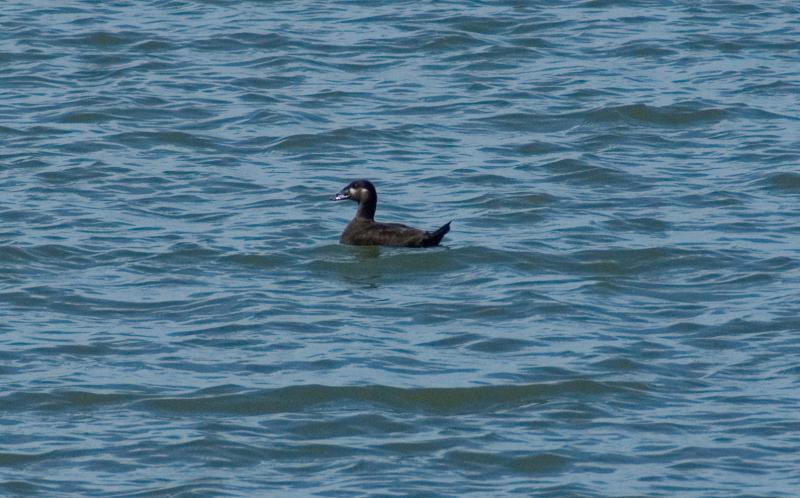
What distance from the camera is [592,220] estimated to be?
1541 centimetres

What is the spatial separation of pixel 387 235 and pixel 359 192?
2.47ft

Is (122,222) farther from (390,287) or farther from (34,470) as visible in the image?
(34,470)

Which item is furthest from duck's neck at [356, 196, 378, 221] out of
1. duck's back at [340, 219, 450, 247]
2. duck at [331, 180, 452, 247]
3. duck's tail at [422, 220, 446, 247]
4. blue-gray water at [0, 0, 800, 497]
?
duck's tail at [422, 220, 446, 247]

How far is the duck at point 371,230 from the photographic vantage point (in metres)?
14.4

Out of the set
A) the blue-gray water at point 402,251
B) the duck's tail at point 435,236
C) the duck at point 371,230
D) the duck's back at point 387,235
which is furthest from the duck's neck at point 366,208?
the duck's tail at point 435,236

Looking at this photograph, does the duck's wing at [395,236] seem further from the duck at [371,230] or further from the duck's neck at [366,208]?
the duck's neck at [366,208]

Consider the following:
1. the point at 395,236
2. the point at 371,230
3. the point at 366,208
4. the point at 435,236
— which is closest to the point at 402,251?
the point at 395,236

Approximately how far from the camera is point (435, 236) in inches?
561

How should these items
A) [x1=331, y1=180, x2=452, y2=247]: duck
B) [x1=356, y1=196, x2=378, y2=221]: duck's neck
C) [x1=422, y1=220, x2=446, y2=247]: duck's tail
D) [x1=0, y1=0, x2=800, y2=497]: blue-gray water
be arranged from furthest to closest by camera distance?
1. [x1=356, y1=196, x2=378, y2=221]: duck's neck
2. [x1=331, y1=180, x2=452, y2=247]: duck
3. [x1=422, y1=220, x2=446, y2=247]: duck's tail
4. [x1=0, y1=0, x2=800, y2=497]: blue-gray water

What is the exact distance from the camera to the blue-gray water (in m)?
10.1

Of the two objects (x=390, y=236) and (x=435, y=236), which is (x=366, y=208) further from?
(x=435, y=236)

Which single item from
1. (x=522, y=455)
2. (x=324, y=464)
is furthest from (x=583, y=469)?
(x=324, y=464)

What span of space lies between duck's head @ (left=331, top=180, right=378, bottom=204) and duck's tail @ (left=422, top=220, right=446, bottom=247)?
1.02m

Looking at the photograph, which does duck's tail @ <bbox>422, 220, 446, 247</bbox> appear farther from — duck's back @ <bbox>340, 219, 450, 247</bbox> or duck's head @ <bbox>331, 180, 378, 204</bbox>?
duck's head @ <bbox>331, 180, 378, 204</bbox>
